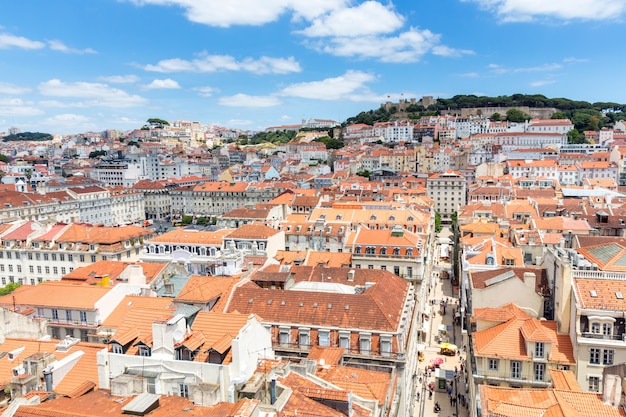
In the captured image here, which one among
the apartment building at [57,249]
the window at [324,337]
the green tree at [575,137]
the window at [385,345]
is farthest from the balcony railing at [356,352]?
the green tree at [575,137]

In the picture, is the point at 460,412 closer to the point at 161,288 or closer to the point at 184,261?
the point at 161,288

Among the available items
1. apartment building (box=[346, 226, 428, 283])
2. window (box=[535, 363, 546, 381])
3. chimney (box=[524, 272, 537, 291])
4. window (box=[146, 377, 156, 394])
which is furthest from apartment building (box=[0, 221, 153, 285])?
window (box=[535, 363, 546, 381])

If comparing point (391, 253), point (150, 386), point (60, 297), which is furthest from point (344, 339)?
point (391, 253)

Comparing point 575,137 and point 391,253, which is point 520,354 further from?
point 575,137

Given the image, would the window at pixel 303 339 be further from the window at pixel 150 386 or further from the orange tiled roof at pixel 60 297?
the orange tiled roof at pixel 60 297

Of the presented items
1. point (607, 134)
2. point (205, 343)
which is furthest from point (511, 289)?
point (607, 134)

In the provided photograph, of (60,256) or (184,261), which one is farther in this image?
(60,256)
